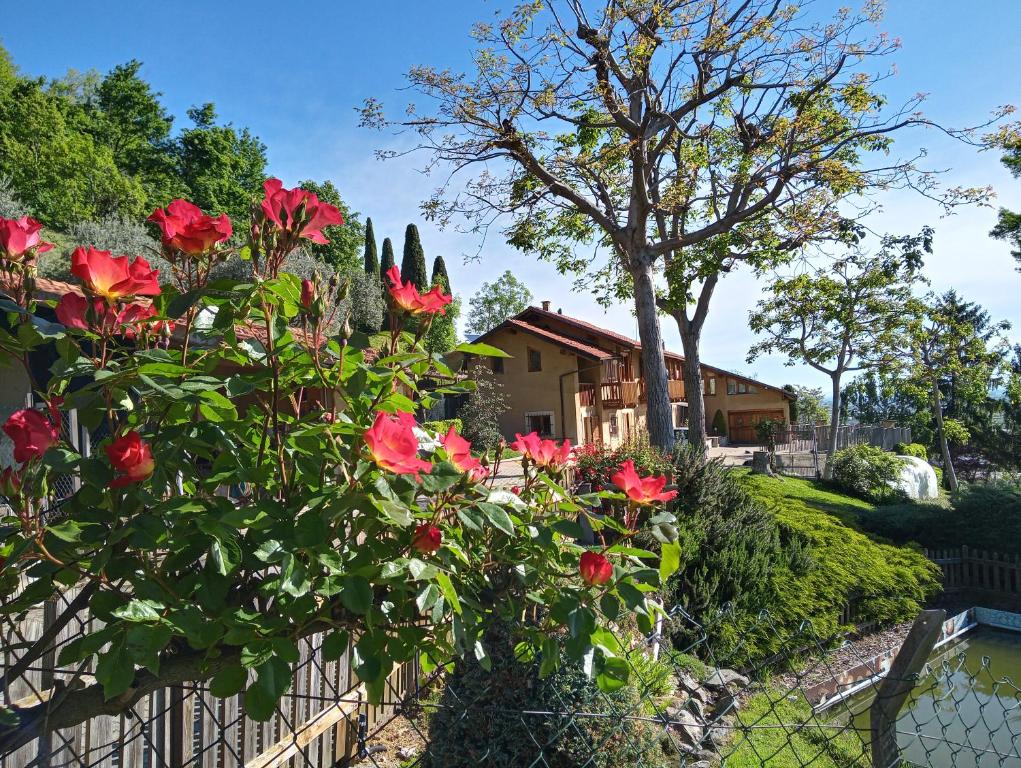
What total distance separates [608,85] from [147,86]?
111 ft

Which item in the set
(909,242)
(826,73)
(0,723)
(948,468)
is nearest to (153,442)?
(0,723)

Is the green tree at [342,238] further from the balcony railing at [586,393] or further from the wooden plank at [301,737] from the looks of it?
the wooden plank at [301,737]

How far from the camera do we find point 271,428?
1171 mm

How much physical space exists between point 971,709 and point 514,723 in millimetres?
6866

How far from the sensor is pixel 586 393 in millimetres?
26953

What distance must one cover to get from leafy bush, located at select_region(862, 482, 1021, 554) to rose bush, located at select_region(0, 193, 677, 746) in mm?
13379

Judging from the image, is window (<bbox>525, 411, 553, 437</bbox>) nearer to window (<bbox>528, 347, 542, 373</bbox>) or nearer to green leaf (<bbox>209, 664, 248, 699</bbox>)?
window (<bbox>528, 347, 542, 373</bbox>)

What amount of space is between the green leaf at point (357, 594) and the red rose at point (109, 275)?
0.58 meters

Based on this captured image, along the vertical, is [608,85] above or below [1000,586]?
above

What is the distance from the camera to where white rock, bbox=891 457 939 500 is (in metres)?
18.2

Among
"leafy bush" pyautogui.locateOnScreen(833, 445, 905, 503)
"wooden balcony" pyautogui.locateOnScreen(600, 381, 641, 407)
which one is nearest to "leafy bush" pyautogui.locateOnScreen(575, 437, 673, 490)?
"leafy bush" pyautogui.locateOnScreen(833, 445, 905, 503)

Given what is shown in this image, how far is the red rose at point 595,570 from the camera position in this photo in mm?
1112

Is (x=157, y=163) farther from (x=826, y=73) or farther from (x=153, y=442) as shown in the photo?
(x=153, y=442)

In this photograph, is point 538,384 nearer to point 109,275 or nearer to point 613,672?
point 613,672
